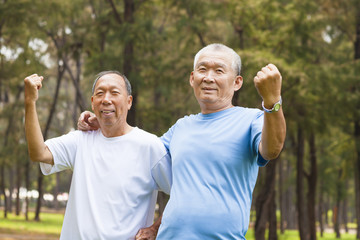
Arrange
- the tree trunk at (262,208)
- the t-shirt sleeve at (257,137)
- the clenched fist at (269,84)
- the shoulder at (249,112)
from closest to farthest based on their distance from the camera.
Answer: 1. the clenched fist at (269,84)
2. the t-shirt sleeve at (257,137)
3. the shoulder at (249,112)
4. the tree trunk at (262,208)

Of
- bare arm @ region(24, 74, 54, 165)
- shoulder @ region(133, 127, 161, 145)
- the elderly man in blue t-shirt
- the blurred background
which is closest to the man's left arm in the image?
the elderly man in blue t-shirt

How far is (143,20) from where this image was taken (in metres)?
18.3

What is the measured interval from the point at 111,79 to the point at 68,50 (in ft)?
57.5

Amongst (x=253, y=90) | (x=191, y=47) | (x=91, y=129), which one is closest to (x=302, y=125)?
(x=253, y=90)

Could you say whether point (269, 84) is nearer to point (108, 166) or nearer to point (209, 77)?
point (209, 77)

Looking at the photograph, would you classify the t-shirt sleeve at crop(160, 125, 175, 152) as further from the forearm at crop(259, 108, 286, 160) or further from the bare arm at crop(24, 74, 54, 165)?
the forearm at crop(259, 108, 286, 160)

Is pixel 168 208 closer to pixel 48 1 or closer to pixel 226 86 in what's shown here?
pixel 226 86

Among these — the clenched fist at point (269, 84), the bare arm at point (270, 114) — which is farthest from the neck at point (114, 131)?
the clenched fist at point (269, 84)

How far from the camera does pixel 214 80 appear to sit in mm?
3629

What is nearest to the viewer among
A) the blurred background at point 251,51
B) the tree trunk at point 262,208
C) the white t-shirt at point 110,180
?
the white t-shirt at point 110,180

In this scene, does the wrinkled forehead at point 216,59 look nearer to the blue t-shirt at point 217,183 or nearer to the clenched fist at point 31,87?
the blue t-shirt at point 217,183

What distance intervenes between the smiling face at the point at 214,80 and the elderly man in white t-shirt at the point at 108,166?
1.94 ft

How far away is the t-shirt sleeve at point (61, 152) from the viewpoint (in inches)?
160

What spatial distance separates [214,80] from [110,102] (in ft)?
2.61
